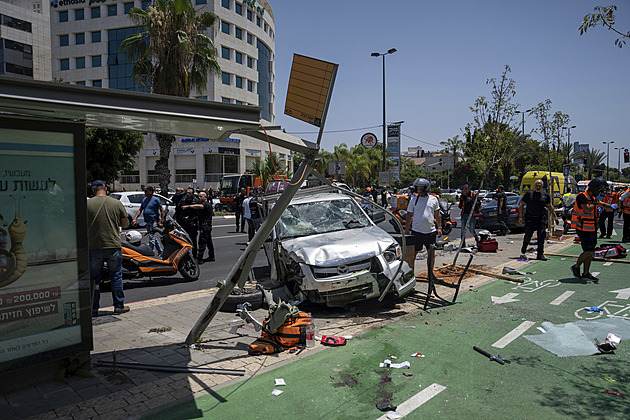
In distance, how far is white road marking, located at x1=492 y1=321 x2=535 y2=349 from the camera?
503 cm

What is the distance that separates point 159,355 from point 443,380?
3005 mm

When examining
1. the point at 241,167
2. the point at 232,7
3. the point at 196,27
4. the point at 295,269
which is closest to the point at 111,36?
the point at 232,7

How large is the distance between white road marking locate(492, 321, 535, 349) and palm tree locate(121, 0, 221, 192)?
61.8 feet

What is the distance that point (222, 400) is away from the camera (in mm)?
3775

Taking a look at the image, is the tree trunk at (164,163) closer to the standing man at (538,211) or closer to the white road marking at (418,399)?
the standing man at (538,211)

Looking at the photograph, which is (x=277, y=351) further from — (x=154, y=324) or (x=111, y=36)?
(x=111, y=36)

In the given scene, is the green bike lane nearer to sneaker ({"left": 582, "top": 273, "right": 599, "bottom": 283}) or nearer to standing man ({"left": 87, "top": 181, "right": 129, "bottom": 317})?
sneaker ({"left": 582, "top": 273, "right": 599, "bottom": 283})

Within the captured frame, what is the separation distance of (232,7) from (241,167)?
1945 cm

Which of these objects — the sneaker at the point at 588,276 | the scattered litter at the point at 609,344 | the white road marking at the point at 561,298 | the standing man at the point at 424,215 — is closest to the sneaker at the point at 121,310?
the standing man at the point at 424,215

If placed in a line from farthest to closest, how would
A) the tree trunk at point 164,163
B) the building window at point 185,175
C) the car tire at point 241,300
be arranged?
the building window at point 185,175 < the tree trunk at point 164,163 < the car tire at point 241,300

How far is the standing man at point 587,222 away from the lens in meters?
8.05

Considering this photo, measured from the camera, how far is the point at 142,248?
8.55 m

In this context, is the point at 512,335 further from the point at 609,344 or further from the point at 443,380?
the point at 443,380

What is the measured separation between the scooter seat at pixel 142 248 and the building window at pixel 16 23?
152 ft
